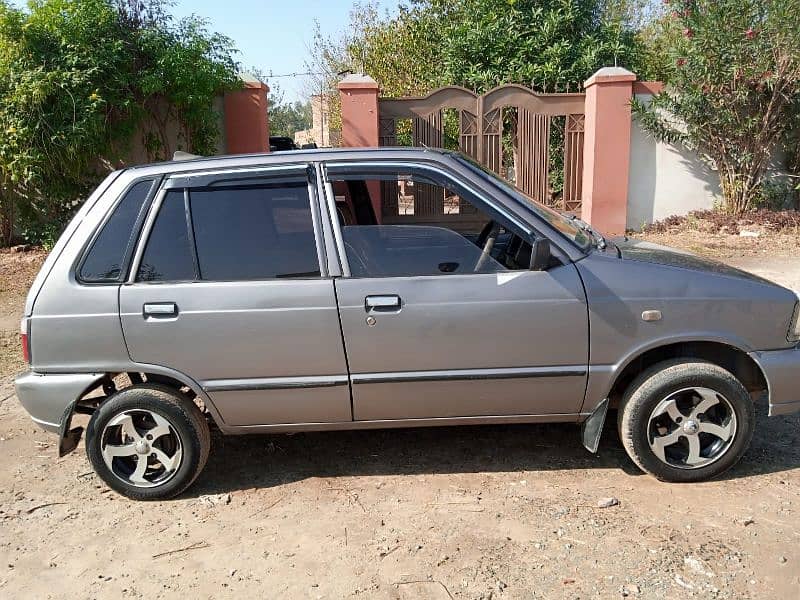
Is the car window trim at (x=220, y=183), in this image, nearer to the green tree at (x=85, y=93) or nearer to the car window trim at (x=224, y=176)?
the car window trim at (x=224, y=176)

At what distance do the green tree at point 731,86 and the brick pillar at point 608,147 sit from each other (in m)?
0.36

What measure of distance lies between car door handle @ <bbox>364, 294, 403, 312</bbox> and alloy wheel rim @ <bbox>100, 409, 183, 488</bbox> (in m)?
1.26

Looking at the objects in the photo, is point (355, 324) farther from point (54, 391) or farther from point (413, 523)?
point (54, 391)

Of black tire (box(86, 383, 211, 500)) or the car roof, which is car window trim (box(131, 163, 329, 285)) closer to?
the car roof

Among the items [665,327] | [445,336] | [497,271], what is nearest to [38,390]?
[445,336]

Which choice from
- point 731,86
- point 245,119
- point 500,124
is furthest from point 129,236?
point 731,86

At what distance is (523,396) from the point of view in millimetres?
3787

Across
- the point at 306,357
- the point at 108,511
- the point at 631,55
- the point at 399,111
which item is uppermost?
the point at 631,55

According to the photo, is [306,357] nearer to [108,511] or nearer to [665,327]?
[108,511]

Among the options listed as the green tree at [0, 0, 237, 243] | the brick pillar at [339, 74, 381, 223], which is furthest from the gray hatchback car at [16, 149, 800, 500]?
the brick pillar at [339, 74, 381, 223]

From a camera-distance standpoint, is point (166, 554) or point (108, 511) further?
point (108, 511)

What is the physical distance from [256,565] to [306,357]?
103cm

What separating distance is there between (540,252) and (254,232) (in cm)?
151

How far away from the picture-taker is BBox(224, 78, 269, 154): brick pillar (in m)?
11.6
